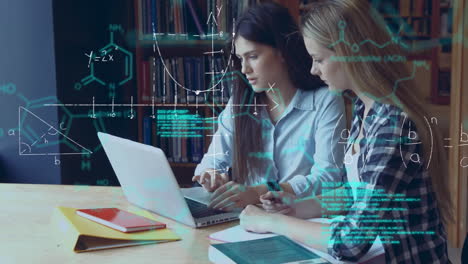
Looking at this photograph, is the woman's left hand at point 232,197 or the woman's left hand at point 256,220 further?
the woman's left hand at point 232,197

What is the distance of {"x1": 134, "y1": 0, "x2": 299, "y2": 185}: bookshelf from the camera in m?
1.74

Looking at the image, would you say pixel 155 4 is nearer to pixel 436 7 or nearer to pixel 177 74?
pixel 177 74

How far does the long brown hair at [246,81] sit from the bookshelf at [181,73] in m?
0.17

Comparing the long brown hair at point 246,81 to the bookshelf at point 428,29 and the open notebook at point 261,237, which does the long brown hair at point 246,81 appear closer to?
the bookshelf at point 428,29

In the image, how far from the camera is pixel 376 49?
1.01 meters

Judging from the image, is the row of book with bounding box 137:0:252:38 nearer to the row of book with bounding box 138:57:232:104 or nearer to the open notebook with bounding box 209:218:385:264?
the row of book with bounding box 138:57:232:104

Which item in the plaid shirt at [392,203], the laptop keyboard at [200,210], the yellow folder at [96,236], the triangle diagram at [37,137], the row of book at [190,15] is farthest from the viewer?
the triangle diagram at [37,137]

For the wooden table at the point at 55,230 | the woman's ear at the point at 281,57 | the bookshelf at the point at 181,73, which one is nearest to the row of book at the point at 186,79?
the bookshelf at the point at 181,73

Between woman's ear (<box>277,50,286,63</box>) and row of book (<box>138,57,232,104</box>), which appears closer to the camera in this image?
woman's ear (<box>277,50,286,63</box>)

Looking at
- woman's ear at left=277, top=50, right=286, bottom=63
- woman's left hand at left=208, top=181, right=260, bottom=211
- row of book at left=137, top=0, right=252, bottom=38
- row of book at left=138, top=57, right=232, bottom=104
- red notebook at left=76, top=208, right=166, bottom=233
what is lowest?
red notebook at left=76, top=208, right=166, bottom=233

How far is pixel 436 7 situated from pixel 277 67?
0.52 metres

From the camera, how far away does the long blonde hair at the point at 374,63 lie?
38.9 inches

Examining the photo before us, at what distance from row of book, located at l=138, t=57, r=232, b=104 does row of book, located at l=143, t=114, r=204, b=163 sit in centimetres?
12

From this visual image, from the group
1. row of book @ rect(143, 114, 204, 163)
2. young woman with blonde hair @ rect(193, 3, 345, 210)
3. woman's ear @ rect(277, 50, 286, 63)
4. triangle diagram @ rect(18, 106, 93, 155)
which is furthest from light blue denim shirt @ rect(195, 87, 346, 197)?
triangle diagram @ rect(18, 106, 93, 155)
